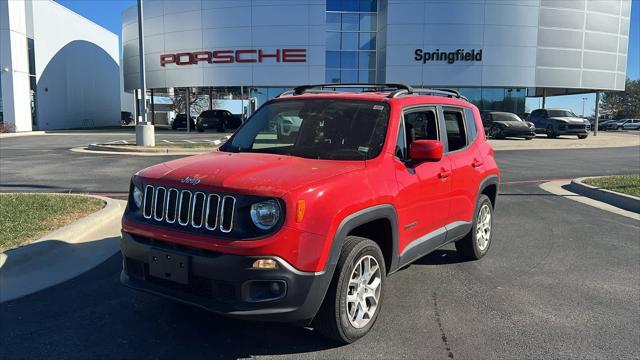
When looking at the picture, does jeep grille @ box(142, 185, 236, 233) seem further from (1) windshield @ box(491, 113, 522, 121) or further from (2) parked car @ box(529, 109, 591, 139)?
(2) parked car @ box(529, 109, 591, 139)

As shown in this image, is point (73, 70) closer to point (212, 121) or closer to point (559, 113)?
point (212, 121)

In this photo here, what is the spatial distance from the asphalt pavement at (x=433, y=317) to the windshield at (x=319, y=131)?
1.38 m

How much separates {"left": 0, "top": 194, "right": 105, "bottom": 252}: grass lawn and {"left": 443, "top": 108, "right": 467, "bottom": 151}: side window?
15.2ft

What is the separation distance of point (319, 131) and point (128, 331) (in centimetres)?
214

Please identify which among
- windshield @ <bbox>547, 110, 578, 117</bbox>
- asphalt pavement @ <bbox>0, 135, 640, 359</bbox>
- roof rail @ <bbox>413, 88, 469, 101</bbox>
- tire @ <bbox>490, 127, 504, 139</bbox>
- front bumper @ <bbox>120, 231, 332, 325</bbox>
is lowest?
asphalt pavement @ <bbox>0, 135, 640, 359</bbox>

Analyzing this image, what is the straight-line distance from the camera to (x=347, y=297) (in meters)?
3.49

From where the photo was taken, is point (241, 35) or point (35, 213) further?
point (241, 35)

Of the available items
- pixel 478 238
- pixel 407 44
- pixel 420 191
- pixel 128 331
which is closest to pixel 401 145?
pixel 420 191

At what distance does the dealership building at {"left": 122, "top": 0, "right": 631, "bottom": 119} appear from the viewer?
3197cm

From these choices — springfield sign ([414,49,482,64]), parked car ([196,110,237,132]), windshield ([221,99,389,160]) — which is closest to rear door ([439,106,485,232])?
windshield ([221,99,389,160])

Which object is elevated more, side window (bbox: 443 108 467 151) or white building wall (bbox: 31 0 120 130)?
white building wall (bbox: 31 0 120 130)

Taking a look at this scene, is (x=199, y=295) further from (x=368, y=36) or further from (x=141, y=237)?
(x=368, y=36)

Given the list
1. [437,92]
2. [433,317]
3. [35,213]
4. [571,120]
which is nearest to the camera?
[433,317]

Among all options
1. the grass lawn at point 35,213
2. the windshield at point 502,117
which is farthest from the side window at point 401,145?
the windshield at point 502,117
